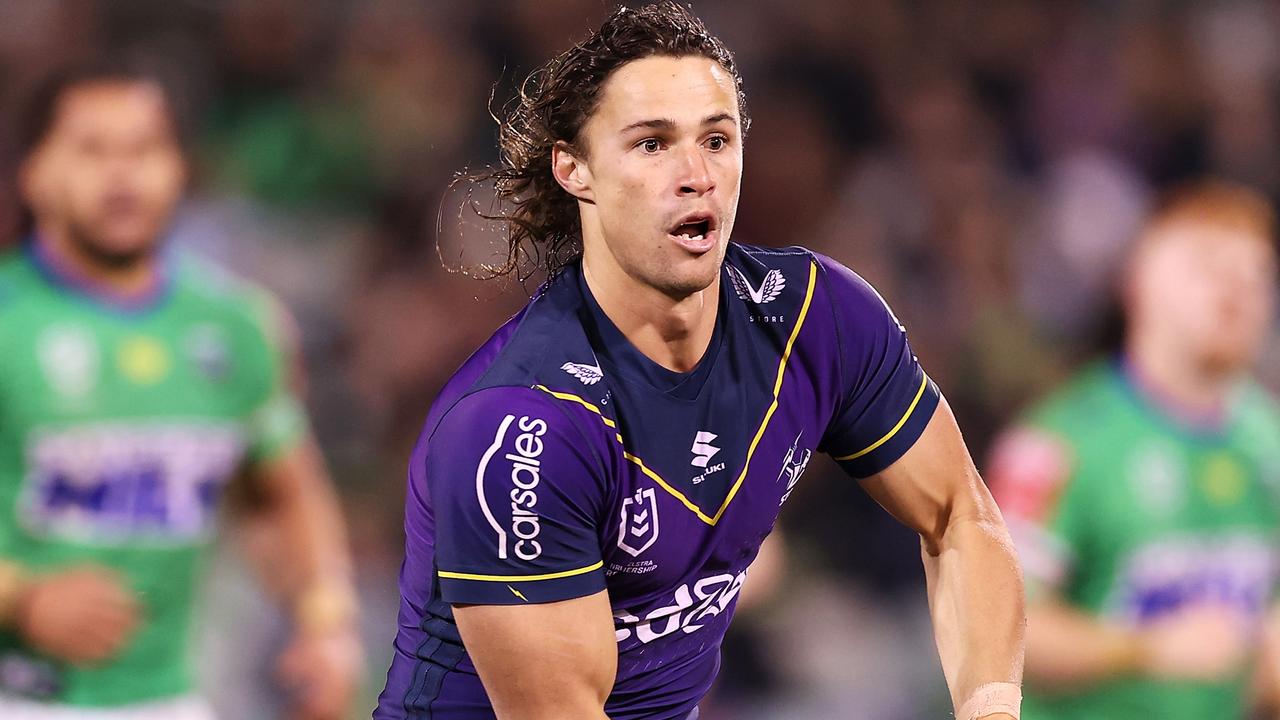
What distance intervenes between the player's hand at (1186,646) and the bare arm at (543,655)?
3086mm

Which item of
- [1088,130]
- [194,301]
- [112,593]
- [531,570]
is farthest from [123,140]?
[1088,130]

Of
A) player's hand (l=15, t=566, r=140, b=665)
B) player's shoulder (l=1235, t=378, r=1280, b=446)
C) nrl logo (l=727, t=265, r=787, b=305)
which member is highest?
nrl logo (l=727, t=265, r=787, b=305)

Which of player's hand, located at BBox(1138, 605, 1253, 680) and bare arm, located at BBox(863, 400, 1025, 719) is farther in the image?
player's hand, located at BBox(1138, 605, 1253, 680)

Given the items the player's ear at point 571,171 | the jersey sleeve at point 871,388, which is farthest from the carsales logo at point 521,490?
the jersey sleeve at point 871,388

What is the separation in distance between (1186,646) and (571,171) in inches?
125

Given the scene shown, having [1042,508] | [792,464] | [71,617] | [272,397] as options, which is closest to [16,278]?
[272,397]

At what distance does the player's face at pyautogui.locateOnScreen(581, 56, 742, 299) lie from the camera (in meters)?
2.81

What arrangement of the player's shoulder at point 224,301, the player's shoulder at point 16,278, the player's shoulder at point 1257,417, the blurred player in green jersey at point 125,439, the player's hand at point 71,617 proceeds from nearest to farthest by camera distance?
the player's hand at point 71,617, the blurred player in green jersey at point 125,439, the player's shoulder at point 16,278, the player's shoulder at point 224,301, the player's shoulder at point 1257,417

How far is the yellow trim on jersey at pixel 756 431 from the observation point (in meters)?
2.76

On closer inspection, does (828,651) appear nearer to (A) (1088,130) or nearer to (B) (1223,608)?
(B) (1223,608)

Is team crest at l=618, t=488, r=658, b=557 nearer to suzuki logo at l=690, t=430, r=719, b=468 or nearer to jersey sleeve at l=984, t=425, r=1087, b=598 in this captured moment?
suzuki logo at l=690, t=430, r=719, b=468

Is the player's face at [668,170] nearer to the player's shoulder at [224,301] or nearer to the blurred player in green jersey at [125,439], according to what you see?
the blurred player in green jersey at [125,439]

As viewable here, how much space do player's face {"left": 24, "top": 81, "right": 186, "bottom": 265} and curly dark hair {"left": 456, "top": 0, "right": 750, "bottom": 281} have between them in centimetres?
209

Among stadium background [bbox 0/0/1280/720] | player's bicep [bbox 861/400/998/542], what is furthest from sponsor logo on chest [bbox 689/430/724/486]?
stadium background [bbox 0/0/1280/720]
